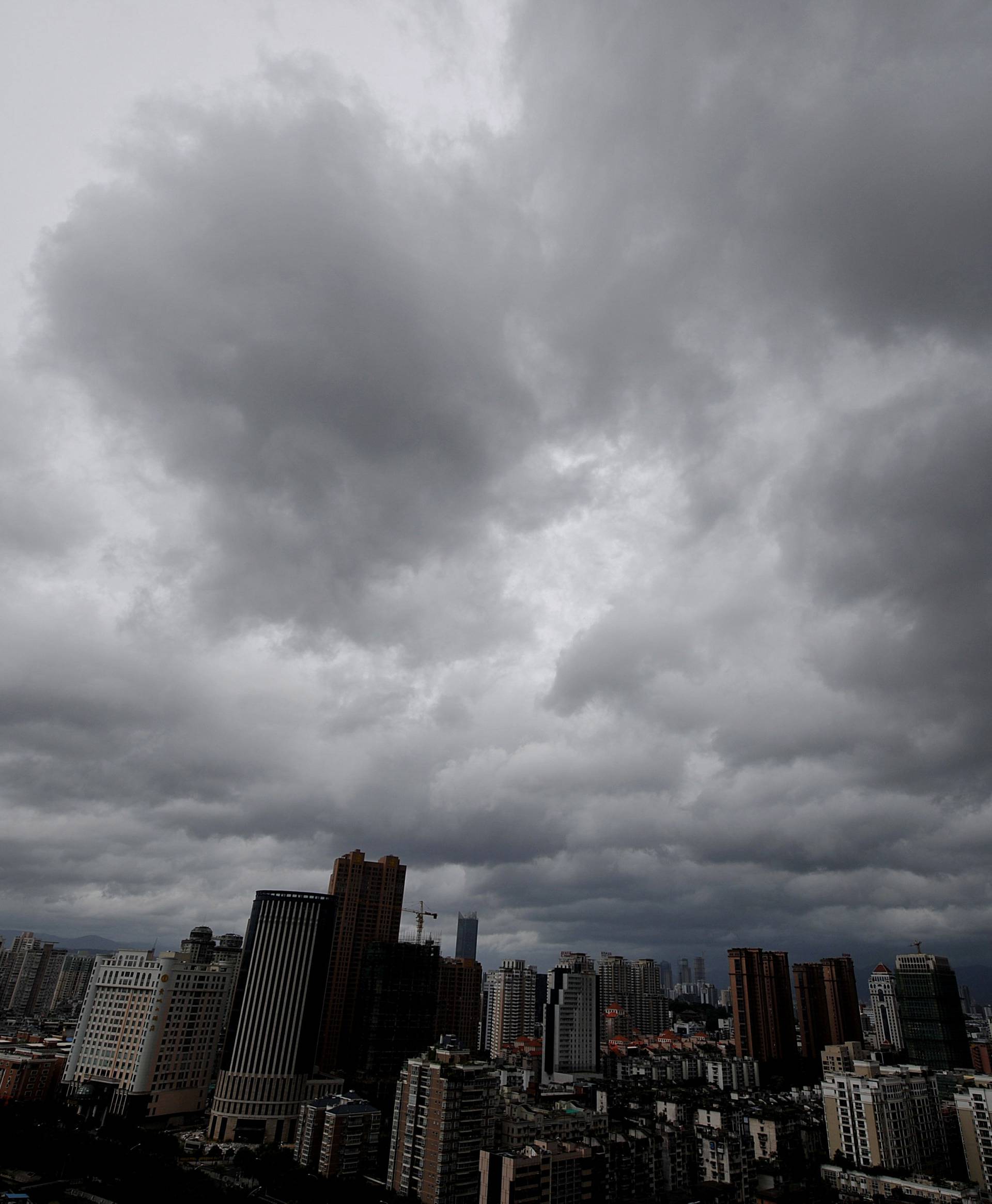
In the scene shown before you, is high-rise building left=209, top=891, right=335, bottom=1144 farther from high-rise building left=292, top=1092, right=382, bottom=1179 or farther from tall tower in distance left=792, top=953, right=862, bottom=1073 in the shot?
tall tower in distance left=792, top=953, right=862, bottom=1073

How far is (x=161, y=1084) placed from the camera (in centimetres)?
8262

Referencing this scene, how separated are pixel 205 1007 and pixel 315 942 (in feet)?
47.0

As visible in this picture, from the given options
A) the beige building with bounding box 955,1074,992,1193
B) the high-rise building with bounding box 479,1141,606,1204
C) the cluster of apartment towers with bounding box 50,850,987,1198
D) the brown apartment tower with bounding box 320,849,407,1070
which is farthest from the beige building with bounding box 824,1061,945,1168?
the brown apartment tower with bounding box 320,849,407,1070

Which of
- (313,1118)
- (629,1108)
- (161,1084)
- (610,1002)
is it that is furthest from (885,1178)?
(610,1002)

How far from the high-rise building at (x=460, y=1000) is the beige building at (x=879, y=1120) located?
70657 millimetres

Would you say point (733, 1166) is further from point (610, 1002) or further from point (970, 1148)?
point (610, 1002)

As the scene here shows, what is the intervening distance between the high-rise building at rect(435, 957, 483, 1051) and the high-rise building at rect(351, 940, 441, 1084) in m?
25.8

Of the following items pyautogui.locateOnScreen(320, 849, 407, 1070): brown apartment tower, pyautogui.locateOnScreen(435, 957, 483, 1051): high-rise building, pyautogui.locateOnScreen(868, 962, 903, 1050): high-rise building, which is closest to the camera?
pyautogui.locateOnScreen(320, 849, 407, 1070): brown apartment tower

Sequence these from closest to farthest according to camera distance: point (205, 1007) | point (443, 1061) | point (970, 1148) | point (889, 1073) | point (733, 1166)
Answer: point (443, 1061) < point (733, 1166) < point (970, 1148) < point (889, 1073) < point (205, 1007)

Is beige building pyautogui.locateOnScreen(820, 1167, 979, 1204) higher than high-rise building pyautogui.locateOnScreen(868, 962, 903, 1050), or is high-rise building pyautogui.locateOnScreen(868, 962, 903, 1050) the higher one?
high-rise building pyautogui.locateOnScreen(868, 962, 903, 1050)

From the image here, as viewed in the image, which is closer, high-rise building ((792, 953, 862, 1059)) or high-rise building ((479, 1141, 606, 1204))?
high-rise building ((479, 1141, 606, 1204))

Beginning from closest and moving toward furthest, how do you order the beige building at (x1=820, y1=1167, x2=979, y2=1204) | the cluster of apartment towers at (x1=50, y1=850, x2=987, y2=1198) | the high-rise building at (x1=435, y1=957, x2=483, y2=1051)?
the beige building at (x1=820, y1=1167, x2=979, y2=1204), the cluster of apartment towers at (x1=50, y1=850, x2=987, y2=1198), the high-rise building at (x1=435, y1=957, x2=483, y2=1051)

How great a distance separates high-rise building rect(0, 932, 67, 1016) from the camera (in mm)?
187000

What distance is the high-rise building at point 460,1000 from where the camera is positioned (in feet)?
426
